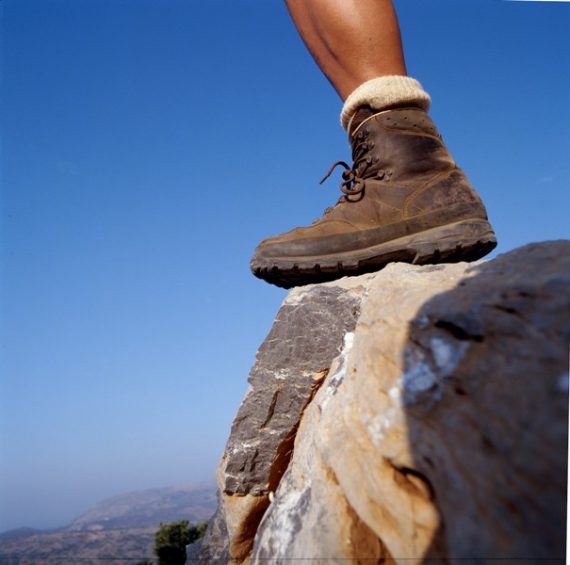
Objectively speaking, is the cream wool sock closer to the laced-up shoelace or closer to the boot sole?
the laced-up shoelace

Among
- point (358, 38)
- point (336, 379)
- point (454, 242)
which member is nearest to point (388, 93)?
point (358, 38)

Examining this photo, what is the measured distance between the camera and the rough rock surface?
2.19 ft

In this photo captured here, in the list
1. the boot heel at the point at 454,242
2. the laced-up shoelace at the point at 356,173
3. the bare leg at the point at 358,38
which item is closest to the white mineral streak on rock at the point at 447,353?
the boot heel at the point at 454,242

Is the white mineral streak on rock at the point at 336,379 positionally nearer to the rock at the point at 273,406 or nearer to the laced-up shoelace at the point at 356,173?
the rock at the point at 273,406

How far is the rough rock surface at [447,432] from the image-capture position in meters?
0.67

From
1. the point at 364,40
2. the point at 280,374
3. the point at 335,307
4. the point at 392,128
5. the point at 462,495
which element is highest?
the point at 364,40

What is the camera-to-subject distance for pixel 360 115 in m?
2.27

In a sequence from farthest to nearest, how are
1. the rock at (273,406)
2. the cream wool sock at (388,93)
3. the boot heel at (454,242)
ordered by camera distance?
the cream wool sock at (388,93) < the boot heel at (454,242) < the rock at (273,406)

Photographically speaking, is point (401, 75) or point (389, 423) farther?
point (401, 75)

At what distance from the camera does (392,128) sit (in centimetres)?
220

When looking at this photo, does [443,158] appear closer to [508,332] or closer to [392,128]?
[392,128]

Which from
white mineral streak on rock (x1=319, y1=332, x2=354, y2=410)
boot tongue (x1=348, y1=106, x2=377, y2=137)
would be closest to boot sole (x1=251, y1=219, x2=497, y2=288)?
white mineral streak on rock (x1=319, y1=332, x2=354, y2=410)

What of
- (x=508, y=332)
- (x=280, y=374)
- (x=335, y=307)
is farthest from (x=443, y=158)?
(x=508, y=332)

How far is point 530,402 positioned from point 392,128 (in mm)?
1744
